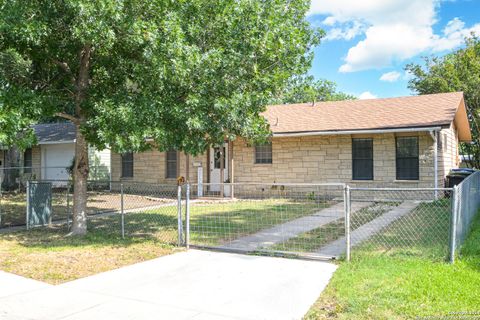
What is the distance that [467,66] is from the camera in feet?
73.5

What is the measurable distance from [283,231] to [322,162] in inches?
299

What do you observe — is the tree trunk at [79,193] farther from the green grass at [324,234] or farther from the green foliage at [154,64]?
the green grass at [324,234]

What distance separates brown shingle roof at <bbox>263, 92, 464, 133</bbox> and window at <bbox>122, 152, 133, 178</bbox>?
24.3 feet

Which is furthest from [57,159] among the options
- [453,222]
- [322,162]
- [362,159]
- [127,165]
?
[453,222]

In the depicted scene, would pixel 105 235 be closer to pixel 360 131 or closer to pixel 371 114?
pixel 360 131

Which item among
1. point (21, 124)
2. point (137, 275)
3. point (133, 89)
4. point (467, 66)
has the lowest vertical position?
point (137, 275)

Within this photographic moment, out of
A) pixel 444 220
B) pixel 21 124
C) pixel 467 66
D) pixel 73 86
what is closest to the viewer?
pixel 21 124

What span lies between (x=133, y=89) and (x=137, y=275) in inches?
173

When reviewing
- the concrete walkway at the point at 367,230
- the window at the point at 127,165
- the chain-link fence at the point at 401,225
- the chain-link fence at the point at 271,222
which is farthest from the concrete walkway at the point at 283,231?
the window at the point at 127,165

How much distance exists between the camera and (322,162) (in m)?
16.6

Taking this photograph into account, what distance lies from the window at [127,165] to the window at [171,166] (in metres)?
2.27

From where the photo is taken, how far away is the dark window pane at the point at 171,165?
19.8 metres

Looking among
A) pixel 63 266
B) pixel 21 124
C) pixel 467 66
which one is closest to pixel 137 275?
pixel 63 266

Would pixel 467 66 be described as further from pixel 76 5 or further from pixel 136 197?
pixel 76 5
